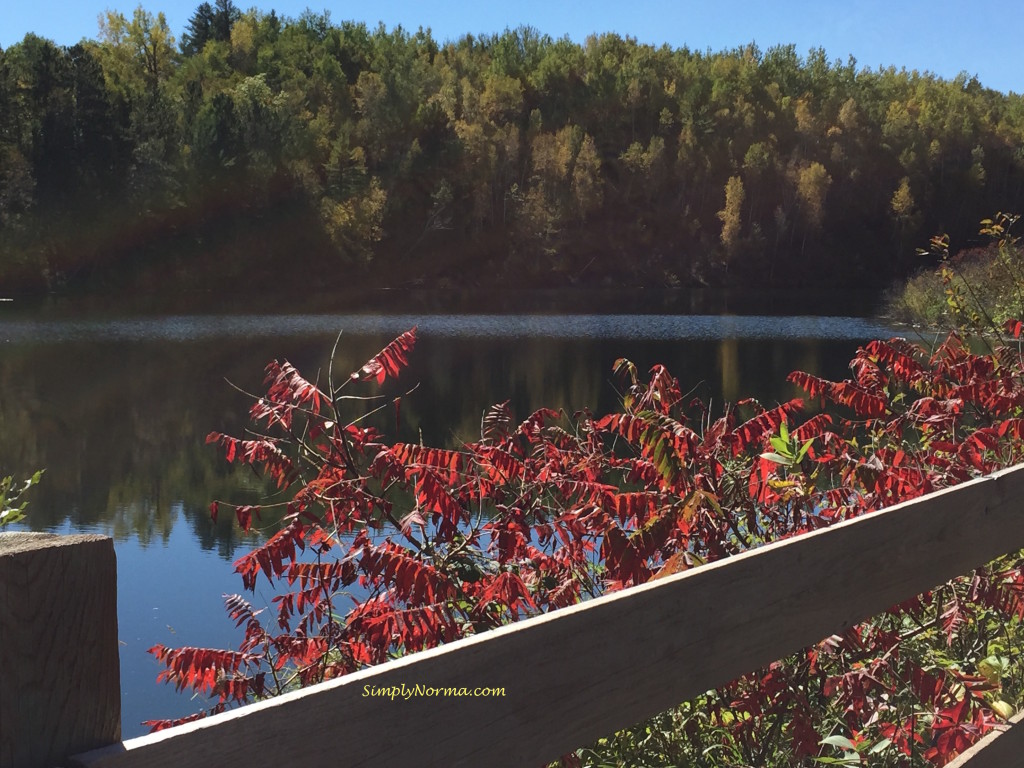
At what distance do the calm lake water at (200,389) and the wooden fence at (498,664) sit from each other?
2.35 metres

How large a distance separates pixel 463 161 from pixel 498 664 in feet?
274

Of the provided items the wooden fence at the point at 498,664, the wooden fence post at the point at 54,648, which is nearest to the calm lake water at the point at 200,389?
the wooden fence at the point at 498,664

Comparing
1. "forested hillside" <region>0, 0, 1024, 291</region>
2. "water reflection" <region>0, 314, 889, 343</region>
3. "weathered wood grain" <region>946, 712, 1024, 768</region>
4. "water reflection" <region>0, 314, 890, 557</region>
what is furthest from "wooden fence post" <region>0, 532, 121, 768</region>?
"forested hillside" <region>0, 0, 1024, 291</region>

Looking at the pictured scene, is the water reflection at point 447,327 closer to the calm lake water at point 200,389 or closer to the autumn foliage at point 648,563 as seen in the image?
the calm lake water at point 200,389

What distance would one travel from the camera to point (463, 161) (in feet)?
271

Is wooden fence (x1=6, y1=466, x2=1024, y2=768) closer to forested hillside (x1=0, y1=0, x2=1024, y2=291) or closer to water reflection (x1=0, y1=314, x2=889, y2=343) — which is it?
water reflection (x1=0, y1=314, x2=889, y2=343)

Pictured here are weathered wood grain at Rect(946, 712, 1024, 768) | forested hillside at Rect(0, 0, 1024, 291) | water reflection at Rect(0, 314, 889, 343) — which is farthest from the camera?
forested hillside at Rect(0, 0, 1024, 291)

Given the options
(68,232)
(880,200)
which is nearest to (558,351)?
(68,232)

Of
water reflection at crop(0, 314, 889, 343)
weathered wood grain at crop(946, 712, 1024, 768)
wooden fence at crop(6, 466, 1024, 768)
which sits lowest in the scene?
weathered wood grain at crop(946, 712, 1024, 768)

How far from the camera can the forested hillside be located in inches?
2195

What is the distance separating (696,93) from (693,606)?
327ft

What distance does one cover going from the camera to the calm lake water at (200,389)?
29.3 ft

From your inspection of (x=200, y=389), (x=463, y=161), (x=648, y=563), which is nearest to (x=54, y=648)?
(x=648, y=563)

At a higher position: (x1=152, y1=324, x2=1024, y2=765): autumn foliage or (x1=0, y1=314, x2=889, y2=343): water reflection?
(x1=0, y1=314, x2=889, y2=343): water reflection
